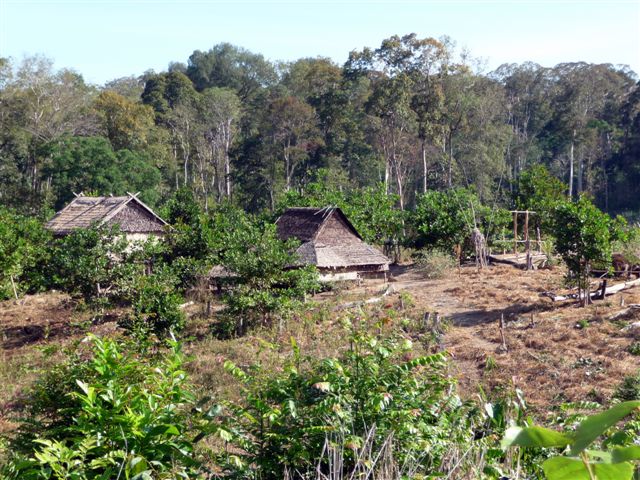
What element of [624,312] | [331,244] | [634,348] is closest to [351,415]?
[634,348]

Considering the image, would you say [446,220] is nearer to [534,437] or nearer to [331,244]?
[331,244]

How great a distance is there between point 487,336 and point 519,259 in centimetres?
1029

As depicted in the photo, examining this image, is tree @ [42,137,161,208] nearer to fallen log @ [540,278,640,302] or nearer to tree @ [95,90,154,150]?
tree @ [95,90,154,150]

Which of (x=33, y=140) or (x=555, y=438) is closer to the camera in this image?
(x=555, y=438)

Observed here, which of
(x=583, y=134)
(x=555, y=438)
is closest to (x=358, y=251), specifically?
(x=555, y=438)

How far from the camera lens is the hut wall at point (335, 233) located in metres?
21.0

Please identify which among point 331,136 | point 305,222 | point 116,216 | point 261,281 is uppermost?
point 331,136

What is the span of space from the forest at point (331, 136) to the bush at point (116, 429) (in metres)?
24.3

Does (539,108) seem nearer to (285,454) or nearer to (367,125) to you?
(367,125)

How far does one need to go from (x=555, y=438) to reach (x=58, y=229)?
24124mm

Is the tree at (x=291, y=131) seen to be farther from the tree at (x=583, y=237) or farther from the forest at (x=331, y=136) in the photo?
the tree at (x=583, y=237)

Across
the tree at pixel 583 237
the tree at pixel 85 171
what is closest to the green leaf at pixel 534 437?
the tree at pixel 583 237

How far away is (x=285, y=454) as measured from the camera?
322 centimetres

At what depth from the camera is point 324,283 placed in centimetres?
1892
